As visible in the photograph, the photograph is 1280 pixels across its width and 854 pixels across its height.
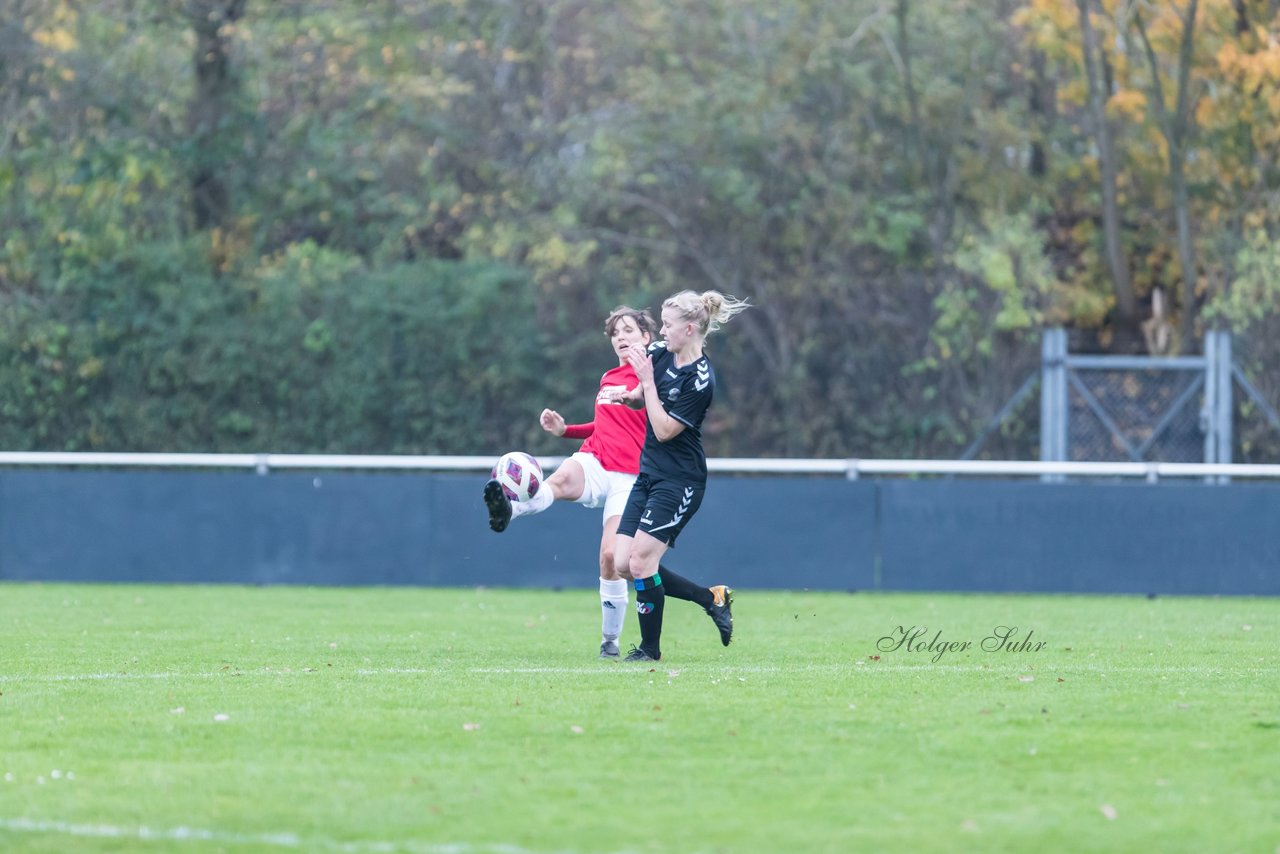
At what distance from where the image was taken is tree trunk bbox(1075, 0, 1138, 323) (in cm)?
2311

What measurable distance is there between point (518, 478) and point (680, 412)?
1344 mm

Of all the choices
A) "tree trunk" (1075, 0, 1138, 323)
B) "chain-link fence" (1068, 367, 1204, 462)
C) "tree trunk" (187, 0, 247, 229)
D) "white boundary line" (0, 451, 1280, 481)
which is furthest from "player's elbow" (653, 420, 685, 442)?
"tree trunk" (187, 0, 247, 229)

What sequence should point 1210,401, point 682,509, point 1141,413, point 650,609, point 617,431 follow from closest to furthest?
1. point 682,509
2. point 650,609
3. point 617,431
4. point 1210,401
5. point 1141,413

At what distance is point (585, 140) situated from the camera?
25938 mm

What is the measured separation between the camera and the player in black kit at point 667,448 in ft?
33.1

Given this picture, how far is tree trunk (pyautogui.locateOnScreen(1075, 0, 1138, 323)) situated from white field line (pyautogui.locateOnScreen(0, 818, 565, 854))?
19245 millimetres

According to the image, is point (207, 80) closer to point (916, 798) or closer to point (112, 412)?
point (112, 412)

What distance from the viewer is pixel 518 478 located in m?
11.0

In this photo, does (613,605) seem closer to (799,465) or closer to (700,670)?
(700,670)

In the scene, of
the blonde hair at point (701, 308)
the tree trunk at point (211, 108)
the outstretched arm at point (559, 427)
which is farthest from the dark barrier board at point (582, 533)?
the blonde hair at point (701, 308)

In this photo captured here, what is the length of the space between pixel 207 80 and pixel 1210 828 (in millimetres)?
21355

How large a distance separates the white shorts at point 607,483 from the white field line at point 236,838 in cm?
532

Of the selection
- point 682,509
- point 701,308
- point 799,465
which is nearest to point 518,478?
point 682,509
